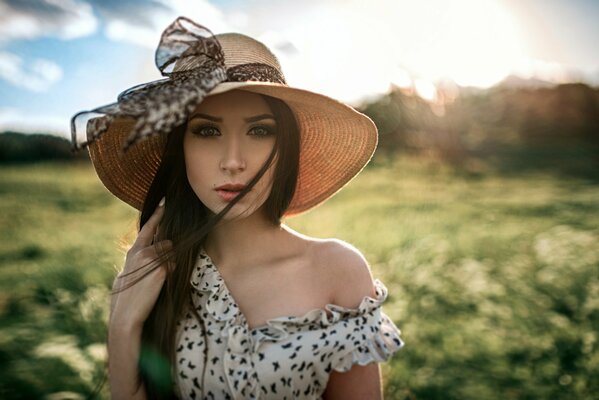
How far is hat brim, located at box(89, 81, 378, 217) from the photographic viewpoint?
208 centimetres

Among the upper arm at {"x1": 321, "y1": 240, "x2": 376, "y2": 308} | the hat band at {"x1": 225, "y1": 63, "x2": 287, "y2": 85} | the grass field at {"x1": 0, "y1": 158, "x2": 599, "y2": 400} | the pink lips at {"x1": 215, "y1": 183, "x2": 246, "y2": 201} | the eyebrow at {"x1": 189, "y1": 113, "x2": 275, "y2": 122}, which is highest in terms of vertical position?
the hat band at {"x1": 225, "y1": 63, "x2": 287, "y2": 85}

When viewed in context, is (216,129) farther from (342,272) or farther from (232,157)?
(342,272)

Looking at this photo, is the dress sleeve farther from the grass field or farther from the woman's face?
the grass field

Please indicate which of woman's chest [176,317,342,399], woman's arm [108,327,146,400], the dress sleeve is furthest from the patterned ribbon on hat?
the dress sleeve

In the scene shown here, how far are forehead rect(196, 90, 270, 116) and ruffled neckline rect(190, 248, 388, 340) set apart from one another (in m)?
0.68

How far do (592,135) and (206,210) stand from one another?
991 inches

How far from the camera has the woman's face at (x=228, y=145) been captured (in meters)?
1.84

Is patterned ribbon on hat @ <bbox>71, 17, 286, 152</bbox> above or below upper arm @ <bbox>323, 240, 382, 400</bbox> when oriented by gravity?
above

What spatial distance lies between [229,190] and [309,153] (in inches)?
25.2

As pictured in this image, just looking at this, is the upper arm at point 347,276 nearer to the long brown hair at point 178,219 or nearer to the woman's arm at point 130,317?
the long brown hair at point 178,219

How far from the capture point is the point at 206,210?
2.24m

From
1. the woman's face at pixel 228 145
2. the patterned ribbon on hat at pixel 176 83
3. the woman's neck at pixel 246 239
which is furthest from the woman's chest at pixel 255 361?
the patterned ribbon on hat at pixel 176 83

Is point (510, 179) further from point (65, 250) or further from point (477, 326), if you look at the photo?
point (65, 250)

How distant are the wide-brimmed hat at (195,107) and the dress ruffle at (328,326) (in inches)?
24.5
